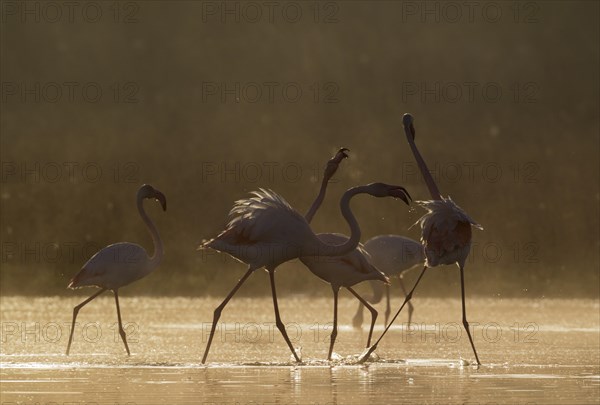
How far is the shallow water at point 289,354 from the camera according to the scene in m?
10.4

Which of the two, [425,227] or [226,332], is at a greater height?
[425,227]

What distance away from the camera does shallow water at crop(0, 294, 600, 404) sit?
408 inches

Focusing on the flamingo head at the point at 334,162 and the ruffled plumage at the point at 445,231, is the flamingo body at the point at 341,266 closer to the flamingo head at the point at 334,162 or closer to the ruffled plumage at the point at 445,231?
the flamingo head at the point at 334,162

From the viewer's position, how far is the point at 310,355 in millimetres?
13688

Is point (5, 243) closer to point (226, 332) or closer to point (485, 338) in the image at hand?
point (226, 332)

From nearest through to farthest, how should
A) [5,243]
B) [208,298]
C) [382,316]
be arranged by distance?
[382,316]
[208,298]
[5,243]

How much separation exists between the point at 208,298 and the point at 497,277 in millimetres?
4864

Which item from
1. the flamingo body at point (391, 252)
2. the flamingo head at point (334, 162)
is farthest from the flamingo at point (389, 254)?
the flamingo head at point (334, 162)

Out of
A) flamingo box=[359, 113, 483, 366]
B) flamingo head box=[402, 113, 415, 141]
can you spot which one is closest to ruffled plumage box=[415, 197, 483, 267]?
flamingo box=[359, 113, 483, 366]

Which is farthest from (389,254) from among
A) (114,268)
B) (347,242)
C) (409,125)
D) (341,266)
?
(347,242)

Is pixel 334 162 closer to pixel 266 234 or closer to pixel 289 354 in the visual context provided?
pixel 266 234

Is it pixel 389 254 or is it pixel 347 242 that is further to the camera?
Answer: pixel 389 254

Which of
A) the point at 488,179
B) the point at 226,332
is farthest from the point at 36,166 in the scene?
the point at 226,332

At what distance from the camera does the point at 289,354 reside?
13648mm
